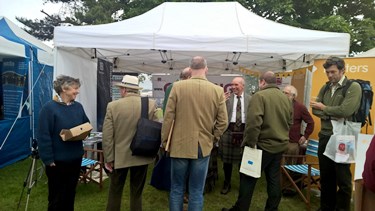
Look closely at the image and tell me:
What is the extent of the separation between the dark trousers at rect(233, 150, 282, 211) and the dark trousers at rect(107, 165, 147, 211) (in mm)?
987

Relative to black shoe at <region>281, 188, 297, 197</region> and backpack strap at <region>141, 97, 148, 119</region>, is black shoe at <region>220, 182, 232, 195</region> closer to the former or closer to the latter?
black shoe at <region>281, 188, 297, 197</region>

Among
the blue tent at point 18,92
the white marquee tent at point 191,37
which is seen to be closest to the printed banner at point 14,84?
the blue tent at point 18,92

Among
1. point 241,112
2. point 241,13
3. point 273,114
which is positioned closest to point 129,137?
point 273,114

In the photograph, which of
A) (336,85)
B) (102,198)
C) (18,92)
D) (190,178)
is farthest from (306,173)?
(18,92)

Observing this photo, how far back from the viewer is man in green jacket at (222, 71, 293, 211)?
2646 mm

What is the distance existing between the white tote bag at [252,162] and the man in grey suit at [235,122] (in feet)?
3.26

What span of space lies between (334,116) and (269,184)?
2.99 feet

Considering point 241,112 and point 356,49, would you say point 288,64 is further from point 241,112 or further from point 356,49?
point 356,49

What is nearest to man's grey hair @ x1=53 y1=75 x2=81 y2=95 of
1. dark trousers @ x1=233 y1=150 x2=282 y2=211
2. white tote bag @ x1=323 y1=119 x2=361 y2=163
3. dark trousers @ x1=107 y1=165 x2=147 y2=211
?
dark trousers @ x1=107 y1=165 x2=147 y2=211

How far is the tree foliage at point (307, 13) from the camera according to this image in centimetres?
1189

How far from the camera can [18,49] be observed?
467 centimetres

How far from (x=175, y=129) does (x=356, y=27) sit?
42.2 ft

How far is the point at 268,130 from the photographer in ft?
8.80

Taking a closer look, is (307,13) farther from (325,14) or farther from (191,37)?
(191,37)
